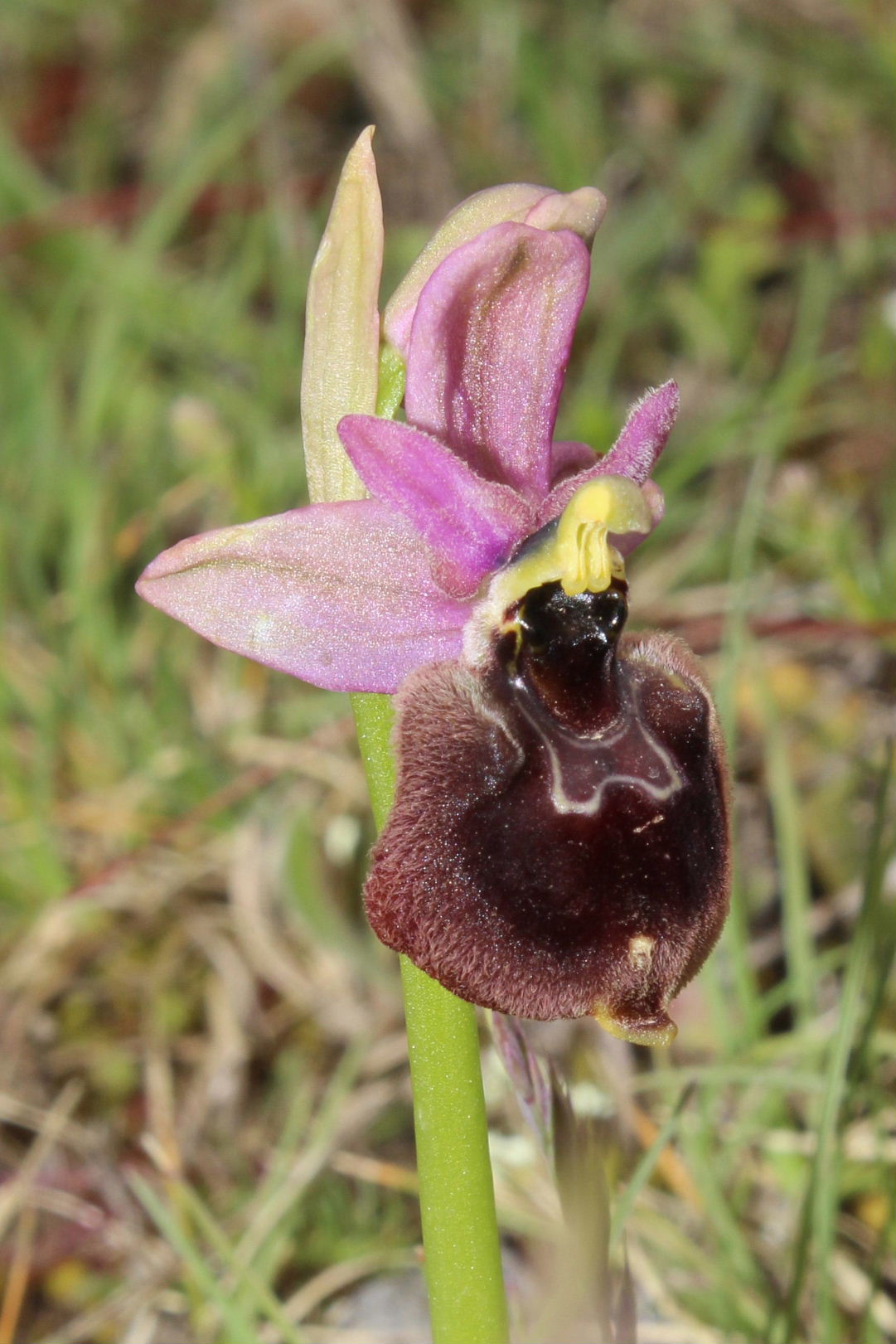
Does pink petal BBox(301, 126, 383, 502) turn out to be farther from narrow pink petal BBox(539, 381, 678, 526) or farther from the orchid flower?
narrow pink petal BBox(539, 381, 678, 526)

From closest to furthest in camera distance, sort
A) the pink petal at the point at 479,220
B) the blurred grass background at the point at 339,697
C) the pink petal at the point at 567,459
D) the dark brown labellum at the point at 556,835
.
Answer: the dark brown labellum at the point at 556,835 → the pink petal at the point at 479,220 → the pink petal at the point at 567,459 → the blurred grass background at the point at 339,697

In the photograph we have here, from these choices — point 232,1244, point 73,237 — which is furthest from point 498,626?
point 73,237

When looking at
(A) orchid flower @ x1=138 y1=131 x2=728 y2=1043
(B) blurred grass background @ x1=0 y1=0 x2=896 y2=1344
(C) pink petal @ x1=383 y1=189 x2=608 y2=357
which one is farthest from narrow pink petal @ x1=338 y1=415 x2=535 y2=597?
(B) blurred grass background @ x1=0 y1=0 x2=896 y2=1344

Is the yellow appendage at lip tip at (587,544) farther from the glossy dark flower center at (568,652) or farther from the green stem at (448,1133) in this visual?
the green stem at (448,1133)

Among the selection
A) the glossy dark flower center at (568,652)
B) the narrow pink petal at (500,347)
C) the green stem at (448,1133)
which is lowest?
the green stem at (448,1133)

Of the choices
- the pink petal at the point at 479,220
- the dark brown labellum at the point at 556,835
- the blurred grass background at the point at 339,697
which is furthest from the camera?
the blurred grass background at the point at 339,697

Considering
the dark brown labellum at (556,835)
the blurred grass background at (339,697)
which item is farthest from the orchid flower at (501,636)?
the blurred grass background at (339,697)

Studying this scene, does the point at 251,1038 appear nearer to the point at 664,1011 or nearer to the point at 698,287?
the point at 664,1011
